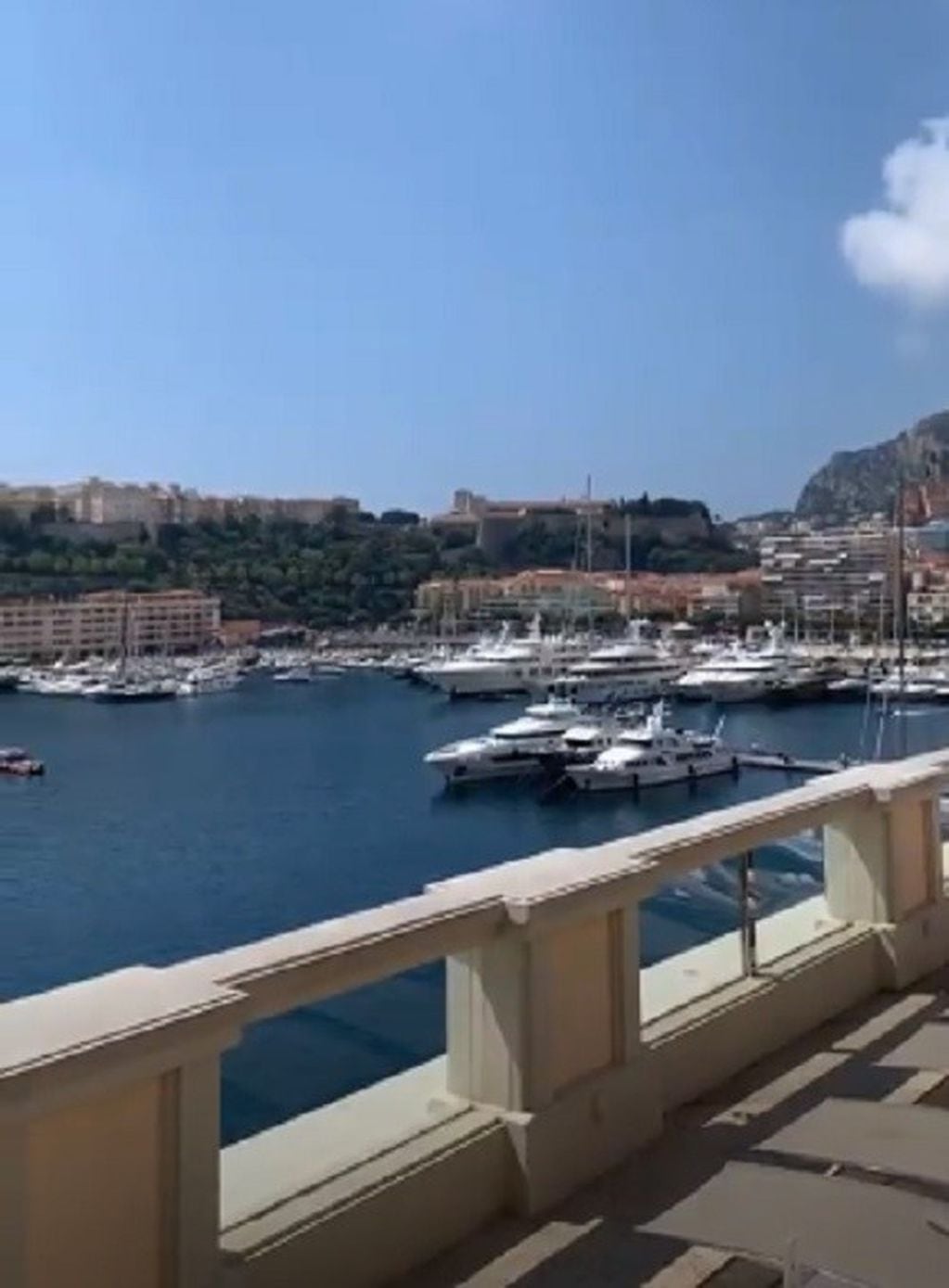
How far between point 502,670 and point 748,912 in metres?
60.2

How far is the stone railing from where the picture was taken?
1.48 metres

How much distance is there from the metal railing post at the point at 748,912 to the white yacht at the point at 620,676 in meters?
53.7

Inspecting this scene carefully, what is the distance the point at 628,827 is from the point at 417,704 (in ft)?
103

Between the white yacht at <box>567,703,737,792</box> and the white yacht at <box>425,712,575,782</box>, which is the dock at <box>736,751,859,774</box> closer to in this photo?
the white yacht at <box>567,703,737,792</box>

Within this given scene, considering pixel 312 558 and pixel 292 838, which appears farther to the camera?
pixel 312 558

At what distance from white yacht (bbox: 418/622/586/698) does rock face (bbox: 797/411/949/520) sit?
148 ft

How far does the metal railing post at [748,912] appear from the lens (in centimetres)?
295

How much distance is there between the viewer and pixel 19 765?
3859 cm

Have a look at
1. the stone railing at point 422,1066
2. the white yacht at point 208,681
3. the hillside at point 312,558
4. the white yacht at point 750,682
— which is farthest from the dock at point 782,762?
the hillside at point 312,558

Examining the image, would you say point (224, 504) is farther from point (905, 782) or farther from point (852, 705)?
point (905, 782)

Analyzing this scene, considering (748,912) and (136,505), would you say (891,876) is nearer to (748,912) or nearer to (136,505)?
(748,912)

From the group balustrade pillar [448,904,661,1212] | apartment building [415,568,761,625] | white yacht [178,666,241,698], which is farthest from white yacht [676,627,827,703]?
balustrade pillar [448,904,661,1212]

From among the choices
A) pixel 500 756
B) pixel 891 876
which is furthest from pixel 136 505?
pixel 891 876

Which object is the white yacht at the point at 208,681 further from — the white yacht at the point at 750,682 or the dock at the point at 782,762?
the dock at the point at 782,762
